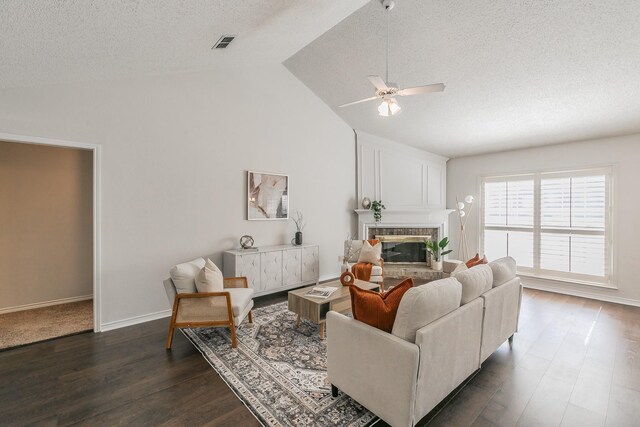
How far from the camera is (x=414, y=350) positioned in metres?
1.72

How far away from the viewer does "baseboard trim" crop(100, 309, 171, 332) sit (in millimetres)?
3494

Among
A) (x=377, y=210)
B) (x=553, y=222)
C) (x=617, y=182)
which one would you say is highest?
(x=617, y=182)

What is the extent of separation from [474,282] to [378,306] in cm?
98

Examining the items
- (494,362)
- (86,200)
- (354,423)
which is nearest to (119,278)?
(86,200)

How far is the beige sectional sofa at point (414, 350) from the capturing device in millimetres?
1776

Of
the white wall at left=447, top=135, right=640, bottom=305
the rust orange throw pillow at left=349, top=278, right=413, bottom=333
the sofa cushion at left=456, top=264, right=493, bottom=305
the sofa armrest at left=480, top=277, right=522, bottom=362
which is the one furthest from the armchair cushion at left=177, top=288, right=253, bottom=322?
the white wall at left=447, top=135, right=640, bottom=305

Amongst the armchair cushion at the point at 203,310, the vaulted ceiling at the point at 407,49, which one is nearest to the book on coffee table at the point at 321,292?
the armchair cushion at the point at 203,310

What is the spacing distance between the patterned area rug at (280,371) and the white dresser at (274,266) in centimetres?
78

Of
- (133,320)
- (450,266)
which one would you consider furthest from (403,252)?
(133,320)

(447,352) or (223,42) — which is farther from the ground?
(223,42)

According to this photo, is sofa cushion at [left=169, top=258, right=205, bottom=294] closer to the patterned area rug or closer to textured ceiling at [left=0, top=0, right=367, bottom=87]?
the patterned area rug

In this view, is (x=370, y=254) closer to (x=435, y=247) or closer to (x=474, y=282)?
(x=435, y=247)

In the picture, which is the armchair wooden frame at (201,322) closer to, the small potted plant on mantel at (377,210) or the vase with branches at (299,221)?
the vase with branches at (299,221)

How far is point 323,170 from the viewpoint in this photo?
590 centimetres
